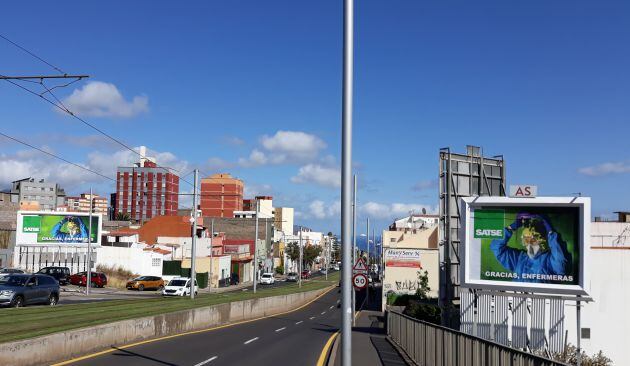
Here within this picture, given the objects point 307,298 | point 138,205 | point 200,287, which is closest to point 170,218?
point 200,287

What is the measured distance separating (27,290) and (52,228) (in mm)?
33412

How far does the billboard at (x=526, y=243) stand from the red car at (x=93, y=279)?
49423mm

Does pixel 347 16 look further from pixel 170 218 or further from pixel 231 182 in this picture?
pixel 231 182

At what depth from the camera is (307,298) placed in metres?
65.8

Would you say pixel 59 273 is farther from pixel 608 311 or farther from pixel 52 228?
pixel 608 311

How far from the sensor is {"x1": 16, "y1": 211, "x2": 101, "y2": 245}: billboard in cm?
5953

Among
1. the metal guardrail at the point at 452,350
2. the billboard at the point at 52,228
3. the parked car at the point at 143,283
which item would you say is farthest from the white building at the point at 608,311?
the billboard at the point at 52,228

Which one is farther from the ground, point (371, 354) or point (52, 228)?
point (52, 228)

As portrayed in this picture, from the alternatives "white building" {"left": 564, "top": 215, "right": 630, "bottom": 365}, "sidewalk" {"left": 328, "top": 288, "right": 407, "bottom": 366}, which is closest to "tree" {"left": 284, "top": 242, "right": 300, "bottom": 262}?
"white building" {"left": 564, "top": 215, "right": 630, "bottom": 365}

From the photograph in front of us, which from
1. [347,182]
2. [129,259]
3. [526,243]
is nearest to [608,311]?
[526,243]

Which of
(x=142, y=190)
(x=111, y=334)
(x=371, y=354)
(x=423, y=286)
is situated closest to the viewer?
(x=111, y=334)

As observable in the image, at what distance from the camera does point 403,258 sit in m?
61.2

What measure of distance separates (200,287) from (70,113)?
58767 millimetres

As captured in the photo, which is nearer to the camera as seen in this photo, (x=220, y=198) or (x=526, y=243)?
(x=526, y=243)
